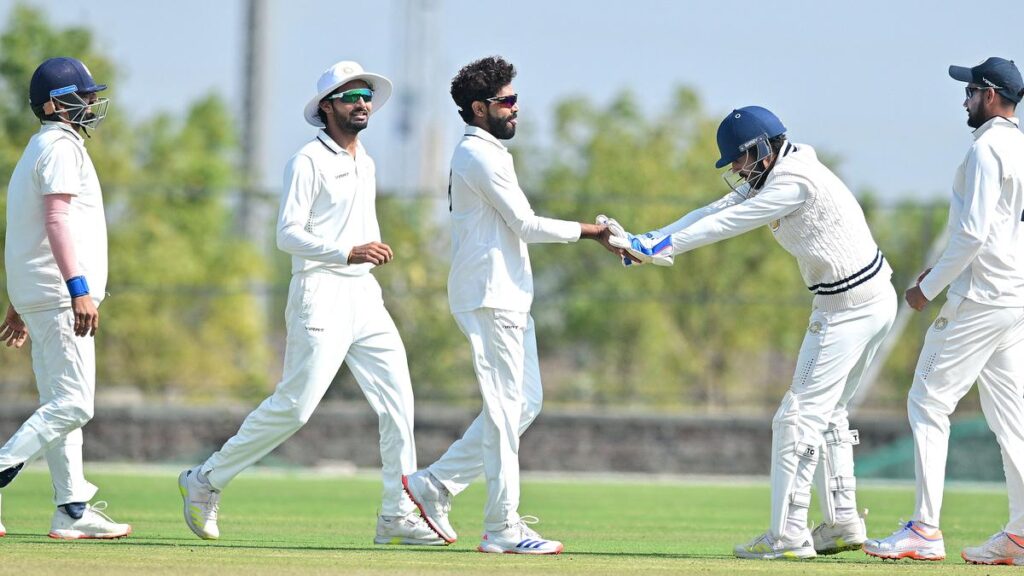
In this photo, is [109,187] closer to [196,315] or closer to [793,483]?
[196,315]

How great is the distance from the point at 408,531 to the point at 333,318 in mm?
1318

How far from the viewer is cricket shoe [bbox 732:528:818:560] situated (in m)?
8.53

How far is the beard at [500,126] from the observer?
28.8 feet

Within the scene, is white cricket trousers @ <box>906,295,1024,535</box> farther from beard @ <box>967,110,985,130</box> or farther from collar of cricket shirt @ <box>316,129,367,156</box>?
collar of cricket shirt @ <box>316,129,367,156</box>

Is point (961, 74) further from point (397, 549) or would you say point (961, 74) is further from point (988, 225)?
point (397, 549)

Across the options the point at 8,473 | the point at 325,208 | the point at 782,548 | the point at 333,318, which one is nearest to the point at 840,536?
the point at 782,548

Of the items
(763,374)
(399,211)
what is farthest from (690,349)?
(399,211)

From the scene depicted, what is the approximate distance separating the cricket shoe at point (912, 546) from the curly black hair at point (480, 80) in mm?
3268

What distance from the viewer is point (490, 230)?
8695 millimetres

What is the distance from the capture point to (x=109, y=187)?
21.6m

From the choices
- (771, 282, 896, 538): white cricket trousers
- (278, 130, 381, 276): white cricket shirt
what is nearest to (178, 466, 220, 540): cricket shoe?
(278, 130, 381, 276): white cricket shirt

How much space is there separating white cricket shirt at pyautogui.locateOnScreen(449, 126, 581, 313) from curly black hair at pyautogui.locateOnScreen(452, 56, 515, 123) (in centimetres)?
17

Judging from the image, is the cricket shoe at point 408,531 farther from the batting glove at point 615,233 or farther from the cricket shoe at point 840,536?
the cricket shoe at point 840,536

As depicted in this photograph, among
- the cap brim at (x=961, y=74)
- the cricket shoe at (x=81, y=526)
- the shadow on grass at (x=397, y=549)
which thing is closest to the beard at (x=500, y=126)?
the shadow on grass at (x=397, y=549)
